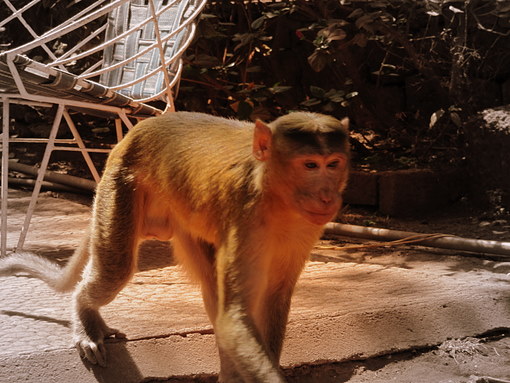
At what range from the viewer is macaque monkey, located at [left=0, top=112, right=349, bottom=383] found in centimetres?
295

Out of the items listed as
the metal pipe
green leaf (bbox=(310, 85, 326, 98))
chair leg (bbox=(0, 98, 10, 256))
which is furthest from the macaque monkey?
green leaf (bbox=(310, 85, 326, 98))

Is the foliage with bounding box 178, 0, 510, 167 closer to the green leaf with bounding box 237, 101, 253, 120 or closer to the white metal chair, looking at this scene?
the green leaf with bounding box 237, 101, 253, 120

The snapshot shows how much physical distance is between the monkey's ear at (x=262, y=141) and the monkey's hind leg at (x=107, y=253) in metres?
0.92

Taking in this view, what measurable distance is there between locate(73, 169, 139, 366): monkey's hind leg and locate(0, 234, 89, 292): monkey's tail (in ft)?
1.18

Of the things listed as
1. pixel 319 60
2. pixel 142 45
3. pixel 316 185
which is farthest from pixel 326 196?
pixel 319 60

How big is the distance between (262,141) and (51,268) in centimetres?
188

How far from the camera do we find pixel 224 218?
3.19 meters

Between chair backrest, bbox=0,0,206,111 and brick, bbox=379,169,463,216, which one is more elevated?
chair backrest, bbox=0,0,206,111

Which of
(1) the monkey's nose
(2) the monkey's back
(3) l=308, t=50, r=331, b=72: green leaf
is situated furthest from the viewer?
(3) l=308, t=50, r=331, b=72: green leaf

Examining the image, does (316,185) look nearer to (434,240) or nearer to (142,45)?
(434,240)

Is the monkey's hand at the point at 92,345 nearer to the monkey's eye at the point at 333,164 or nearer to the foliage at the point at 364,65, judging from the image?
the monkey's eye at the point at 333,164

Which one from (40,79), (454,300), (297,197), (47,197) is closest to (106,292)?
(297,197)

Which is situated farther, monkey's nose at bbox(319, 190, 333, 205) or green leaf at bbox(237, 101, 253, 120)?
green leaf at bbox(237, 101, 253, 120)

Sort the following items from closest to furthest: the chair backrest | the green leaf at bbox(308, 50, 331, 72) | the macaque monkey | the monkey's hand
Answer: the macaque monkey → the monkey's hand → the chair backrest → the green leaf at bbox(308, 50, 331, 72)
